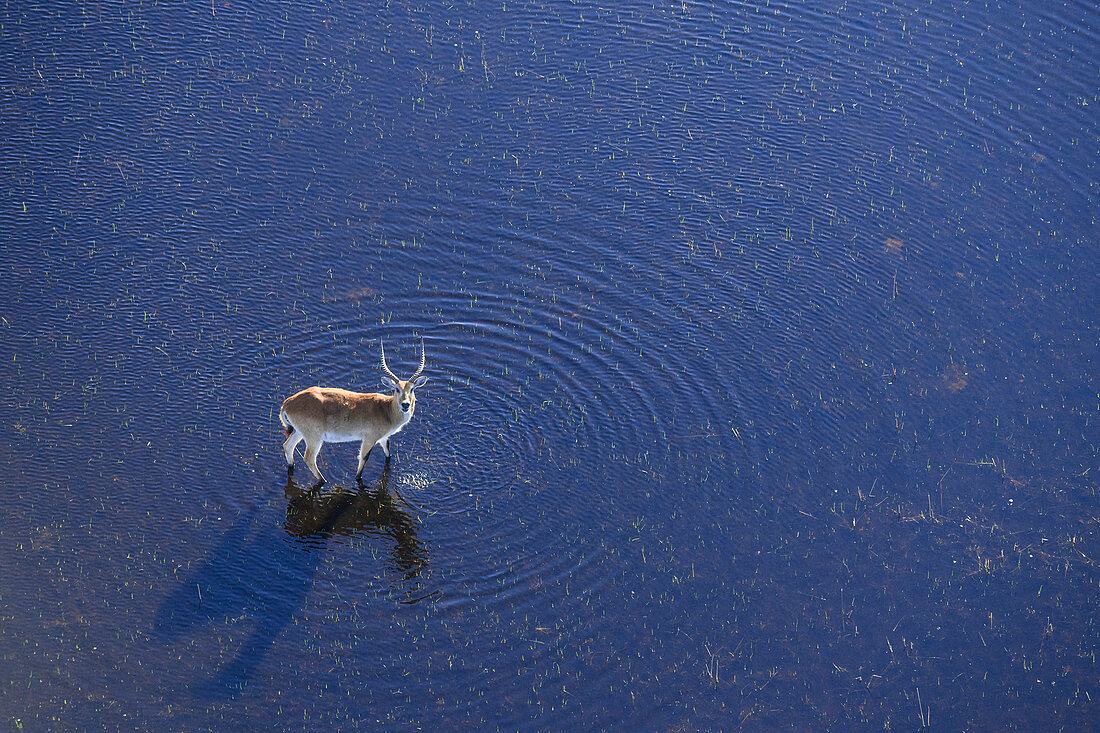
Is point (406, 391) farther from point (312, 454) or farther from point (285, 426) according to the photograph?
point (285, 426)

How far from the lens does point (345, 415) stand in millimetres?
22219

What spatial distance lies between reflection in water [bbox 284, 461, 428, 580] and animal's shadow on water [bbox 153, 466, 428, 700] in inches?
0.7

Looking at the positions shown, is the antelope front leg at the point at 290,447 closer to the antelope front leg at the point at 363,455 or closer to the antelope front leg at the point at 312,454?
the antelope front leg at the point at 312,454

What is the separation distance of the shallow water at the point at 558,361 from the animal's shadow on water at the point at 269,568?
7cm

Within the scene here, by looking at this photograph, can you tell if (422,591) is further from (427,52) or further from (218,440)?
(427,52)

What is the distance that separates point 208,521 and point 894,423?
12869 millimetres

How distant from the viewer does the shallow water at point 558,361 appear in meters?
19.9

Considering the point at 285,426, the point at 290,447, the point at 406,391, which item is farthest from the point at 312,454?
the point at 406,391

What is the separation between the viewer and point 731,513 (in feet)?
74.4

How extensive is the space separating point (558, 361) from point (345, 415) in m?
5.03

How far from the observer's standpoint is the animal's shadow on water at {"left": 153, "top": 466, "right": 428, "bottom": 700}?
1977 cm

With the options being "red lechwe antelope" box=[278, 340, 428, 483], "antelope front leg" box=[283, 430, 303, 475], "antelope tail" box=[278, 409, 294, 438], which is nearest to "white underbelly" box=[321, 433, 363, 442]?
"red lechwe antelope" box=[278, 340, 428, 483]

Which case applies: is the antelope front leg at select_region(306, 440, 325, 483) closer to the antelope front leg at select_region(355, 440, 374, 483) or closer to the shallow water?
the shallow water

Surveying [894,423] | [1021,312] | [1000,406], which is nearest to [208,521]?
[894,423]
